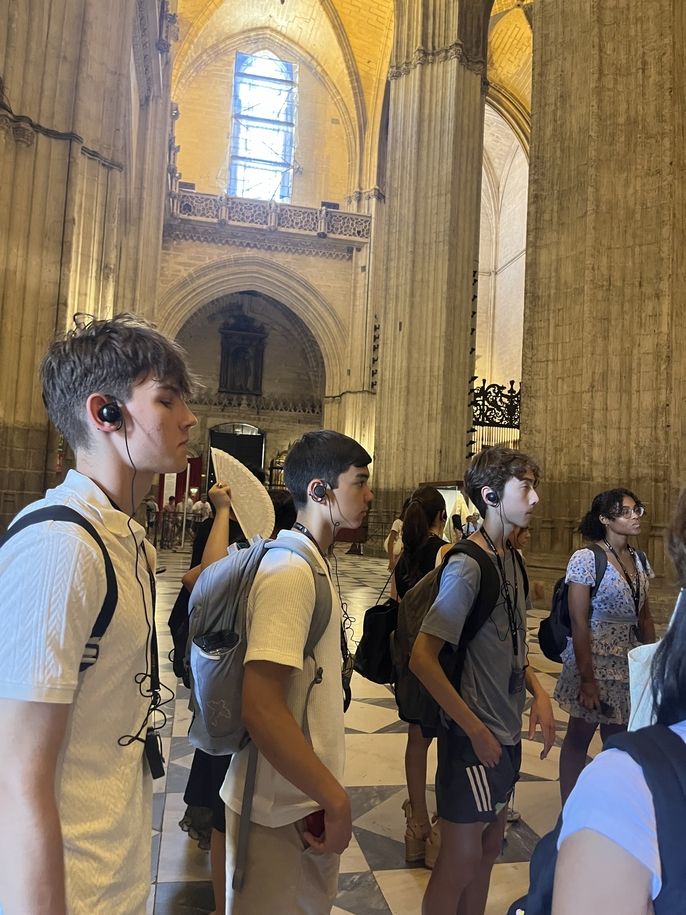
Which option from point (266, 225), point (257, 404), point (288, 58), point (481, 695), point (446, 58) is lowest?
point (481, 695)

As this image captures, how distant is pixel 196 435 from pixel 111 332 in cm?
2517

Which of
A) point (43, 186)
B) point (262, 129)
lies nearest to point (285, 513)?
point (43, 186)

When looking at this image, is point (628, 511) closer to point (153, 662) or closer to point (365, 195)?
point (153, 662)

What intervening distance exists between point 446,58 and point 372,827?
15906 millimetres

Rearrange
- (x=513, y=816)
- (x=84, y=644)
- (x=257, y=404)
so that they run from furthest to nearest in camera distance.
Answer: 1. (x=257, y=404)
2. (x=513, y=816)
3. (x=84, y=644)

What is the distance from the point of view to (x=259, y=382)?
27281 mm

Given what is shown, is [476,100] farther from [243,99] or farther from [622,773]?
[622,773]

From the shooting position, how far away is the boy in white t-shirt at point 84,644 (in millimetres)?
852

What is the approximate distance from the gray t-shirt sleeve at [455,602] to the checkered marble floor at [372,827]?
40.6 inches

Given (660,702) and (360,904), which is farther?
(360,904)

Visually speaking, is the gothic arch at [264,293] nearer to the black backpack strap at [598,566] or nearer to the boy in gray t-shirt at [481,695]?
the black backpack strap at [598,566]


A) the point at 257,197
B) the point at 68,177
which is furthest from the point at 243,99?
the point at 68,177

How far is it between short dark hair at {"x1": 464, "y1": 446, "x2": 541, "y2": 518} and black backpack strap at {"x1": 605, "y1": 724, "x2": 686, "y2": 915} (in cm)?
145

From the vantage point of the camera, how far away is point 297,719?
1.45 m
